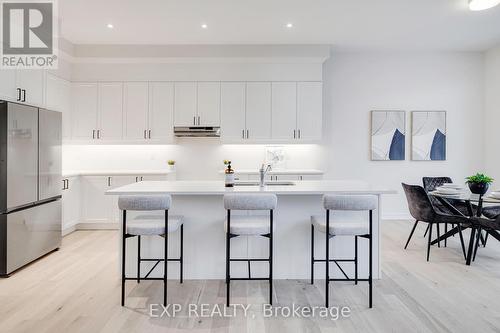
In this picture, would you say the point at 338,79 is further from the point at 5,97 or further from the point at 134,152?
the point at 5,97

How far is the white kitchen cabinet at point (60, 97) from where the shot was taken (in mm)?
4414

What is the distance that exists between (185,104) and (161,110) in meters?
0.42

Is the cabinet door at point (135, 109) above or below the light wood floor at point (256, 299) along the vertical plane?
above

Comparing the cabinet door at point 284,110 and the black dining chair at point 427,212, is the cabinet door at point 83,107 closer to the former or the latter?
the cabinet door at point 284,110

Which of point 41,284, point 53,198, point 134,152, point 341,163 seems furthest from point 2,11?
point 341,163

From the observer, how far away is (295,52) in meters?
5.09

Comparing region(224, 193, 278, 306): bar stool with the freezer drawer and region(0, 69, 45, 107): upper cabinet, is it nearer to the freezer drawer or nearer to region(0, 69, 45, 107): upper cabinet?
the freezer drawer

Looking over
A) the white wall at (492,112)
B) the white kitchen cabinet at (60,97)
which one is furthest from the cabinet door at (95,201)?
the white wall at (492,112)

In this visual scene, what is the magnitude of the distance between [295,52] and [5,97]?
408 cm

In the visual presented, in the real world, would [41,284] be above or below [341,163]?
below

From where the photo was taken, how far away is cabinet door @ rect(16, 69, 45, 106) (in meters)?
3.70

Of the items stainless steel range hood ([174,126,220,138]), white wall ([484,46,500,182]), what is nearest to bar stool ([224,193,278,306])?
stainless steel range hood ([174,126,220,138])

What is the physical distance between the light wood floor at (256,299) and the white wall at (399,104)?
2.20m

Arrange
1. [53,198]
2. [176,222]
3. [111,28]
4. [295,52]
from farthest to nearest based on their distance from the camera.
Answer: [295,52], [111,28], [53,198], [176,222]
